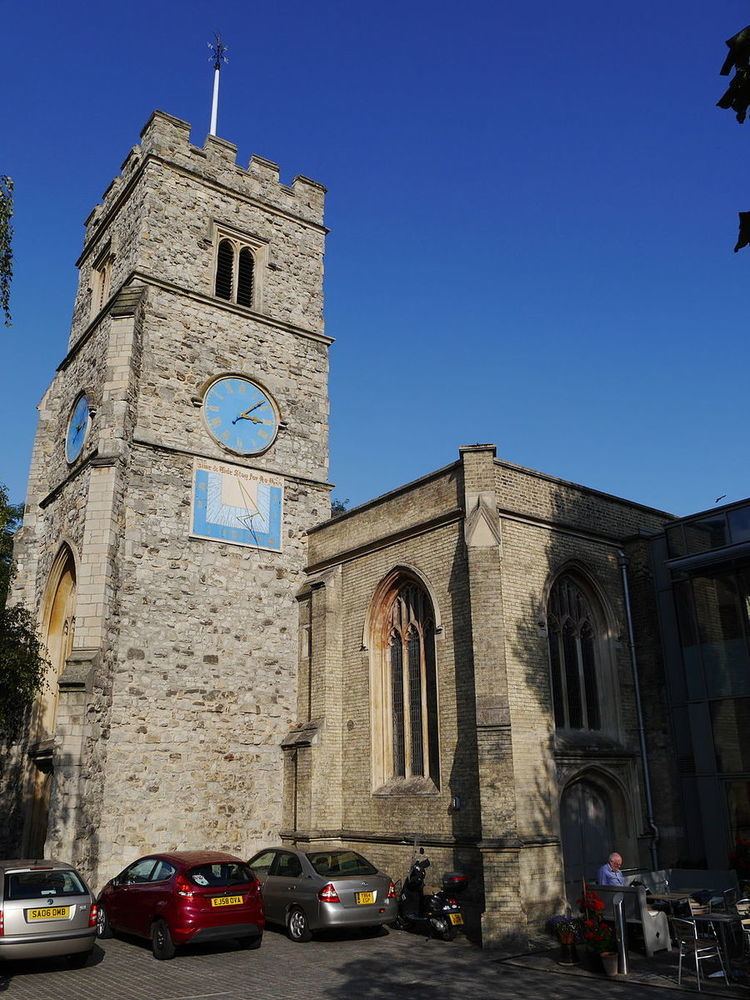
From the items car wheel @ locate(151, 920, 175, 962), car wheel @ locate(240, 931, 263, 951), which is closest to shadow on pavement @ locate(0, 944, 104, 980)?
car wheel @ locate(151, 920, 175, 962)

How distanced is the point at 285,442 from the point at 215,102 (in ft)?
→ 40.2

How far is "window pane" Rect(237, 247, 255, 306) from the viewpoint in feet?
78.3

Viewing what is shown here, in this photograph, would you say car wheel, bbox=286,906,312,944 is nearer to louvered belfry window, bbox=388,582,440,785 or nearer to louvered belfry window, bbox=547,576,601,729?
louvered belfry window, bbox=388,582,440,785

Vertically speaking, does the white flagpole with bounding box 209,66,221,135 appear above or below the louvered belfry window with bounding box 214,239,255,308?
above

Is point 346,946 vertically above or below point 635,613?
below

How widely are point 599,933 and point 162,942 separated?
658 centimetres

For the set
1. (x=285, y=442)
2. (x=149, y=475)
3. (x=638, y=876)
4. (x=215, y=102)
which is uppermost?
(x=215, y=102)

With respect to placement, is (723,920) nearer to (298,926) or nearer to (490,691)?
(490,691)

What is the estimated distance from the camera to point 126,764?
56.5ft

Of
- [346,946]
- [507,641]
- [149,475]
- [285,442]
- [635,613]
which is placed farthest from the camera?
[285,442]

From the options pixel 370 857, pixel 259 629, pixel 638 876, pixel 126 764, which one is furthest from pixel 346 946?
pixel 259 629

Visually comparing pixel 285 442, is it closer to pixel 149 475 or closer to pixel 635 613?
pixel 149 475

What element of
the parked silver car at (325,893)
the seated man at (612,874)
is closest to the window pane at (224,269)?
the parked silver car at (325,893)

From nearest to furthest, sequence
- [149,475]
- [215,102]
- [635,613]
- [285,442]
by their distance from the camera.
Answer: [635,613], [149,475], [285,442], [215,102]
